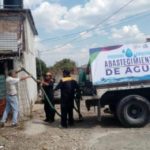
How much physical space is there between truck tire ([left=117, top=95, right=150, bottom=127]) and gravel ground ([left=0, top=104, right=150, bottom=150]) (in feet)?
0.88

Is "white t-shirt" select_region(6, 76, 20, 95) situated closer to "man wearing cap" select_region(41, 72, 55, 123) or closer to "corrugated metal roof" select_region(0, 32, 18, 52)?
"man wearing cap" select_region(41, 72, 55, 123)

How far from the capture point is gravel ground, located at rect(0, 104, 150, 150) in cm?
1122

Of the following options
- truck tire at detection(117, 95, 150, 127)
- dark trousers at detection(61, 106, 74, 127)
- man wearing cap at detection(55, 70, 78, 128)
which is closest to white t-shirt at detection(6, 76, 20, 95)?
man wearing cap at detection(55, 70, 78, 128)

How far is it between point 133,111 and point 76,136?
2.30 meters

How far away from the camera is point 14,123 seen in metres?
14.6

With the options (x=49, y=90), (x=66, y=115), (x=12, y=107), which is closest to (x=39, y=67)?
(x=49, y=90)

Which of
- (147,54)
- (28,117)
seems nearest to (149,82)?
(147,54)

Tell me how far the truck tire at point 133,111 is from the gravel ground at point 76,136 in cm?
27

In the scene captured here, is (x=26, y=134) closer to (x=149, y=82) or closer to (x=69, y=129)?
(x=69, y=129)

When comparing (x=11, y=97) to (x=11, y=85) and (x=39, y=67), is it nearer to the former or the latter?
(x=11, y=85)

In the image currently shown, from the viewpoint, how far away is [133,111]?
14.0 m

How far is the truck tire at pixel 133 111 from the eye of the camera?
543 inches

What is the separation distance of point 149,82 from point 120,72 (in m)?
0.95

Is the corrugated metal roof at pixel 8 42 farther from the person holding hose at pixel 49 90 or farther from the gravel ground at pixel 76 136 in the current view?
the gravel ground at pixel 76 136
